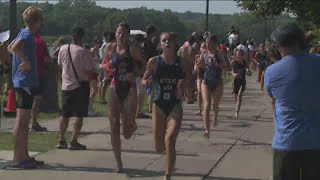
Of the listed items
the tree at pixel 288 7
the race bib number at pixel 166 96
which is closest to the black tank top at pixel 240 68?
the tree at pixel 288 7

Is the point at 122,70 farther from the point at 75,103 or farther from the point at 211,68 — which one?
the point at 211,68

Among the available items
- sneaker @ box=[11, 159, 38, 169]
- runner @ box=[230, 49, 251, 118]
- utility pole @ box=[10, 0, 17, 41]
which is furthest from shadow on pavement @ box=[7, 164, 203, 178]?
runner @ box=[230, 49, 251, 118]

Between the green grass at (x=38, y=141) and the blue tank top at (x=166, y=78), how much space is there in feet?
9.33

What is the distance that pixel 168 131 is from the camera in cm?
707

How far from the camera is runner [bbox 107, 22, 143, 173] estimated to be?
784 cm

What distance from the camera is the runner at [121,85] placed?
784cm

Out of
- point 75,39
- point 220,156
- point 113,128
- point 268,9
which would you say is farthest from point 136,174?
point 268,9

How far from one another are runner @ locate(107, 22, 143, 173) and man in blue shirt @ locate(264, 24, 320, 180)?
3547 mm

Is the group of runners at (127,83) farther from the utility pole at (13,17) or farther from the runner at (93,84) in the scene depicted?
the utility pole at (13,17)

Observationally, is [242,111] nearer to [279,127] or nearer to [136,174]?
[136,174]

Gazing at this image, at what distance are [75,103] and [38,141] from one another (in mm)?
1183

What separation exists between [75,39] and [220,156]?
276cm

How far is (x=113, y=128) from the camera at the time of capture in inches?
309

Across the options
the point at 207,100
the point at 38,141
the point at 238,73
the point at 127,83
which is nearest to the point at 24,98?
the point at 127,83
